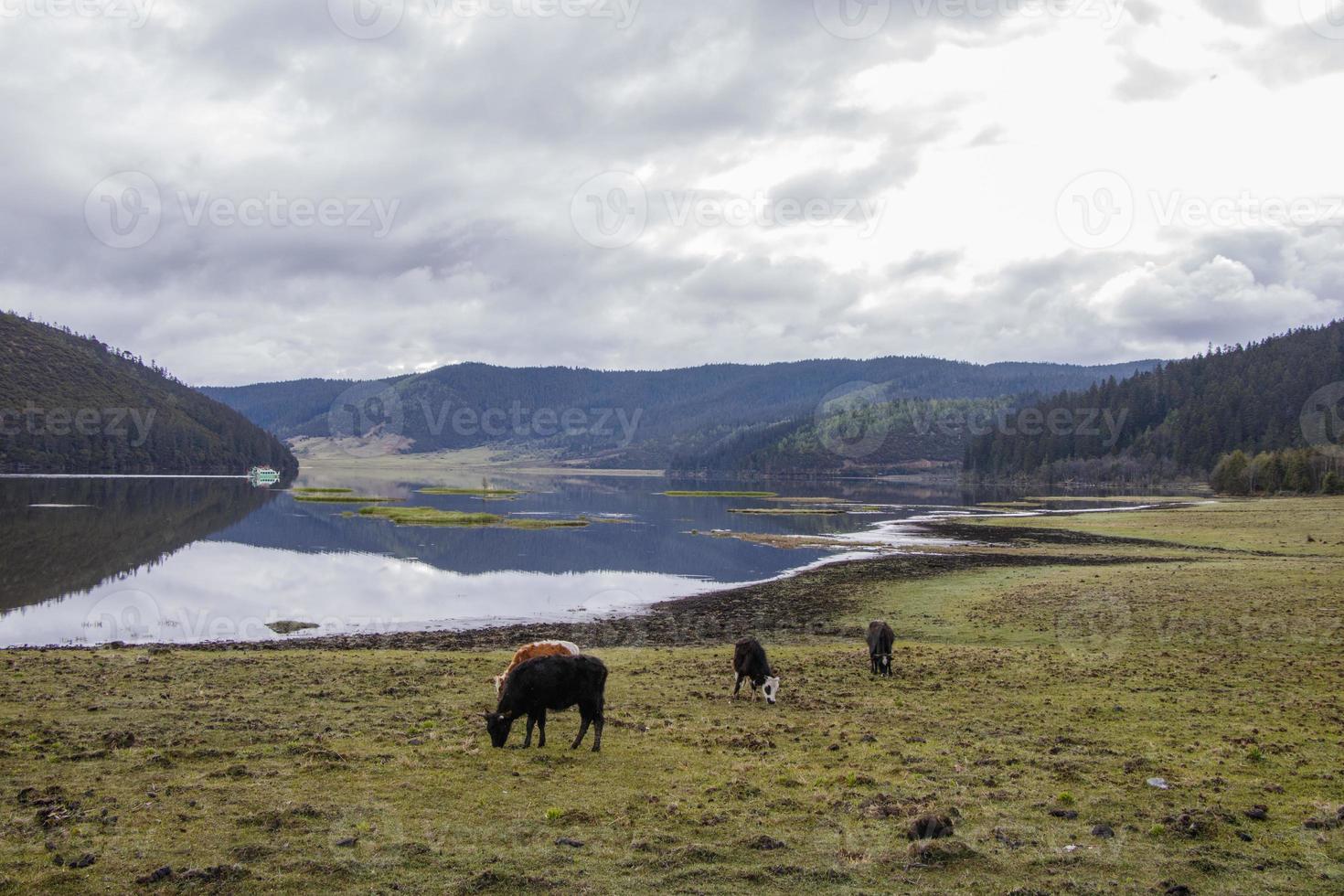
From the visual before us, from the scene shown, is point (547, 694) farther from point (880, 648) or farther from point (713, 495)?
point (713, 495)

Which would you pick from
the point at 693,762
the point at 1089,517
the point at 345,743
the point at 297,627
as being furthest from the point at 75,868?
the point at 1089,517

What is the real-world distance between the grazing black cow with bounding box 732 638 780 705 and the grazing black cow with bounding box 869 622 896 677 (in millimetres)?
3917

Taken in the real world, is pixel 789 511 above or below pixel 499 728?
below

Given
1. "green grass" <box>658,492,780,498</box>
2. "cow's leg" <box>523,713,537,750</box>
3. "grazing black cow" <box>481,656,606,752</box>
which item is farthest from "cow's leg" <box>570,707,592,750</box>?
"green grass" <box>658,492,780,498</box>

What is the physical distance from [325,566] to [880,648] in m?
46.4

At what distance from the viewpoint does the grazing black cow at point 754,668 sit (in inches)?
754

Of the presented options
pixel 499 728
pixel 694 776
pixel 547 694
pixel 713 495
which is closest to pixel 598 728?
pixel 547 694

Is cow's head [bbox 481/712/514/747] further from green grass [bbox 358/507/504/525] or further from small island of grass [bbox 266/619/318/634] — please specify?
green grass [bbox 358/507/504/525]

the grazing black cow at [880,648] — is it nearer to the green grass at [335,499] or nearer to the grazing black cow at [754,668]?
the grazing black cow at [754,668]

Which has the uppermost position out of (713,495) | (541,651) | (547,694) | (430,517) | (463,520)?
(541,651)

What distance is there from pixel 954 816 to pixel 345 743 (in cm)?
1008

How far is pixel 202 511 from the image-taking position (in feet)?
338

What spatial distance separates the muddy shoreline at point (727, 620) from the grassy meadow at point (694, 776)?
624 centimetres

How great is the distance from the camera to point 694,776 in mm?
13352
